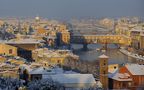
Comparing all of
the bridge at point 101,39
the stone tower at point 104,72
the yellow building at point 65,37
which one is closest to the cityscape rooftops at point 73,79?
the stone tower at point 104,72

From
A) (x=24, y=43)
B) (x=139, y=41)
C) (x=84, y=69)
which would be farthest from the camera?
(x=139, y=41)

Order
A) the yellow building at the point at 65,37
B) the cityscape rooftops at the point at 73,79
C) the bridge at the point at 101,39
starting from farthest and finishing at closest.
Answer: the bridge at the point at 101,39
the yellow building at the point at 65,37
the cityscape rooftops at the point at 73,79

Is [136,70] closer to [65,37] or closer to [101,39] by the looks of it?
[65,37]

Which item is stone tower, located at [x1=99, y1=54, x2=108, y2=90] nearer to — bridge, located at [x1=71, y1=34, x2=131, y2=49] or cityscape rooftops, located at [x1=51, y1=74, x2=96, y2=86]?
cityscape rooftops, located at [x1=51, y1=74, x2=96, y2=86]

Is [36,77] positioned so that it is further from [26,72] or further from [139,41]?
[139,41]

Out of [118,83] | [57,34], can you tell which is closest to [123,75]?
[118,83]

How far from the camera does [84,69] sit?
7.23 m

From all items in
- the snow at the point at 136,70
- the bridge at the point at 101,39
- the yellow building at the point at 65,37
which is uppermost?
the snow at the point at 136,70

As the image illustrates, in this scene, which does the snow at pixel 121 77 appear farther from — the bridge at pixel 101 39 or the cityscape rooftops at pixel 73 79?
the bridge at pixel 101 39

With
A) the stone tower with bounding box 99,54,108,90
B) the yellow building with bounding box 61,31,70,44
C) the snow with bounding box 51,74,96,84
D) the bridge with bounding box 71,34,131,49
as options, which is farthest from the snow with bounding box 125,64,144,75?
the bridge with bounding box 71,34,131,49

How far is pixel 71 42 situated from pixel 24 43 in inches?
241

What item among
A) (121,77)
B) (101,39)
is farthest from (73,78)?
(101,39)

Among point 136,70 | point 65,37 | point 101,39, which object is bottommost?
point 101,39

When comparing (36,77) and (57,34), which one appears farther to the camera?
(57,34)
